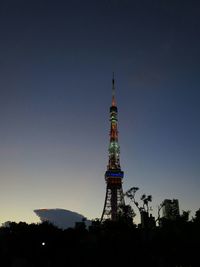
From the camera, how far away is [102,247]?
4191 centimetres

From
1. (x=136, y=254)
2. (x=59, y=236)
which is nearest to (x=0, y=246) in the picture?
(x=59, y=236)

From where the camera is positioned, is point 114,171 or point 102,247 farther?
point 114,171

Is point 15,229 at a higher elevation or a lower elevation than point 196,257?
higher

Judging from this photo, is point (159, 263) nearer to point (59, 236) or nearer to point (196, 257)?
point (196, 257)

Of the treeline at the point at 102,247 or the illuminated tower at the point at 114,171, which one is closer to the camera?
the treeline at the point at 102,247

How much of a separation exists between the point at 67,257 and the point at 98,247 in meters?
4.11

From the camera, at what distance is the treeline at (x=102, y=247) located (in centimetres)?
4078

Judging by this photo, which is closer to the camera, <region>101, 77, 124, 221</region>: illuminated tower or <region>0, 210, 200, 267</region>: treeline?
<region>0, 210, 200, 267</region>: treeline

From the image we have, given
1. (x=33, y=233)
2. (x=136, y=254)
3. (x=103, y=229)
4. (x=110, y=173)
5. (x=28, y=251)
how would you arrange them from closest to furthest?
(x=136, y=254) < (x=28, y=251) < (x=33, y=233) < (x=103, y=229) < (x=110, y=173)

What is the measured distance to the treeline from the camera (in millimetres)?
40781

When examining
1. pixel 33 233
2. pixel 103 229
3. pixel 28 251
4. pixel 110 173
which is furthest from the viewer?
pixel 110 173

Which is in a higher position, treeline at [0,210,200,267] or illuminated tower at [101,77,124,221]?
illuminated tower at [101,77,124,221]

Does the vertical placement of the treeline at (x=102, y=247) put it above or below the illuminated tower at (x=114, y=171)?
below

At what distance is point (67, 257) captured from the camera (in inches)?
1678
